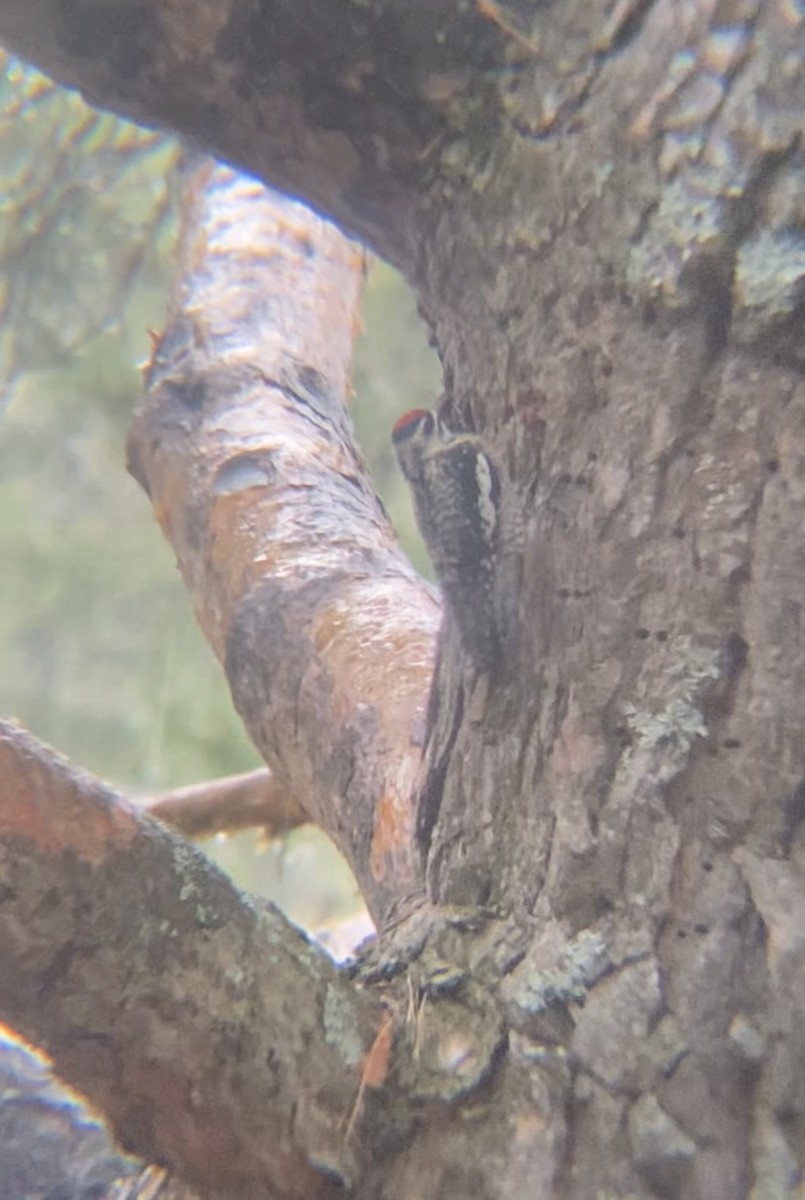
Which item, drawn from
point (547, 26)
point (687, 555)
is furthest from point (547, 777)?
point (547, 26)

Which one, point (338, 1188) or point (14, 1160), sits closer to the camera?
point (338, 1188)

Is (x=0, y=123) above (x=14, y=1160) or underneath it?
above

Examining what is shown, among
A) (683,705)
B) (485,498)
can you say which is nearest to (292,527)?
(485,498)

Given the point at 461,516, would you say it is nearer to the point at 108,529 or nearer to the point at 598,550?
the point at 598,550

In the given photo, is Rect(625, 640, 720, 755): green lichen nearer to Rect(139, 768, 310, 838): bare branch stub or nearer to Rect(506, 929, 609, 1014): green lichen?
Rect(506, 929, 609, 1014): green lichen

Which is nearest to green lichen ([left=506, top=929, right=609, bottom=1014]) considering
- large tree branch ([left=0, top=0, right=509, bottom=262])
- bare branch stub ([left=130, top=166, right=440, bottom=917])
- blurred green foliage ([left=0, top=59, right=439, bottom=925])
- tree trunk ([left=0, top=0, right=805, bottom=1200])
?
tree trunk ([left=0, top=0, right=805, bottom=1200])

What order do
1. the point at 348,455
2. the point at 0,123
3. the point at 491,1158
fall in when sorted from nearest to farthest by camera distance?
the point at 491,1158, the point at 348,455, the point at 0,123

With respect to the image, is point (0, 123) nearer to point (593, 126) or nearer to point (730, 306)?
point (593, 126)
